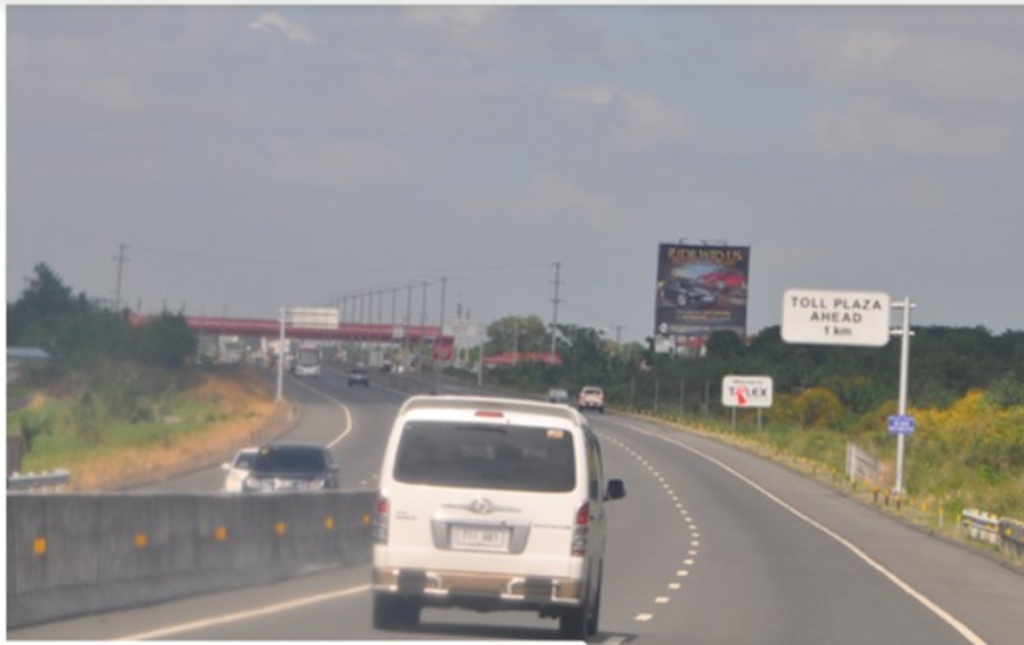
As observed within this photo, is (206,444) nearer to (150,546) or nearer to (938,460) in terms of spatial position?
(938,460)

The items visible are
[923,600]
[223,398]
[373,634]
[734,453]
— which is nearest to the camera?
[373,634]

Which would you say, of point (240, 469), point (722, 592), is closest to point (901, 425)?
point (240, 469)

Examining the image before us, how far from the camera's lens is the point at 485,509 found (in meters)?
15.1

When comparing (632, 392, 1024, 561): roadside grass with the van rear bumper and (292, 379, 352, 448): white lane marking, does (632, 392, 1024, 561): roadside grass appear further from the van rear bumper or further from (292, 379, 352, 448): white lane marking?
the van rear bumper

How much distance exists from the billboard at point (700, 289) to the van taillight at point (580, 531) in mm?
89753

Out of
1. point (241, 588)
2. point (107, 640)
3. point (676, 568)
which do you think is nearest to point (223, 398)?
point (676, 568)

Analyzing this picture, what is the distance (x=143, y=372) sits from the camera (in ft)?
297

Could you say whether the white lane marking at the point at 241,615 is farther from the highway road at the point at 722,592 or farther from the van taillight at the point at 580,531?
the van taillight at the point at 580,531

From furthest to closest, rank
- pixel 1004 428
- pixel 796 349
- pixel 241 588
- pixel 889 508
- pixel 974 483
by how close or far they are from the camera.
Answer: pixel 796 349 < pixel 1004 428 < pixel 974 483 < pixel 889 508 < pixel 241 588

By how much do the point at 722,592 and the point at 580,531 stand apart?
32.9 feet

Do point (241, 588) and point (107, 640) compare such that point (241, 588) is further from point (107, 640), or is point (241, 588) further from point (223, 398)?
point (223, 398)

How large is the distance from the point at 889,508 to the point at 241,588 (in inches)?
1298

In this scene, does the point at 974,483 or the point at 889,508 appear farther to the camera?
the point at 974,483

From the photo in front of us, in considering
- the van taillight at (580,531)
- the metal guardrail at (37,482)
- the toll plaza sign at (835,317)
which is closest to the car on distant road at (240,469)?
the metal guardrail at (37,482)
